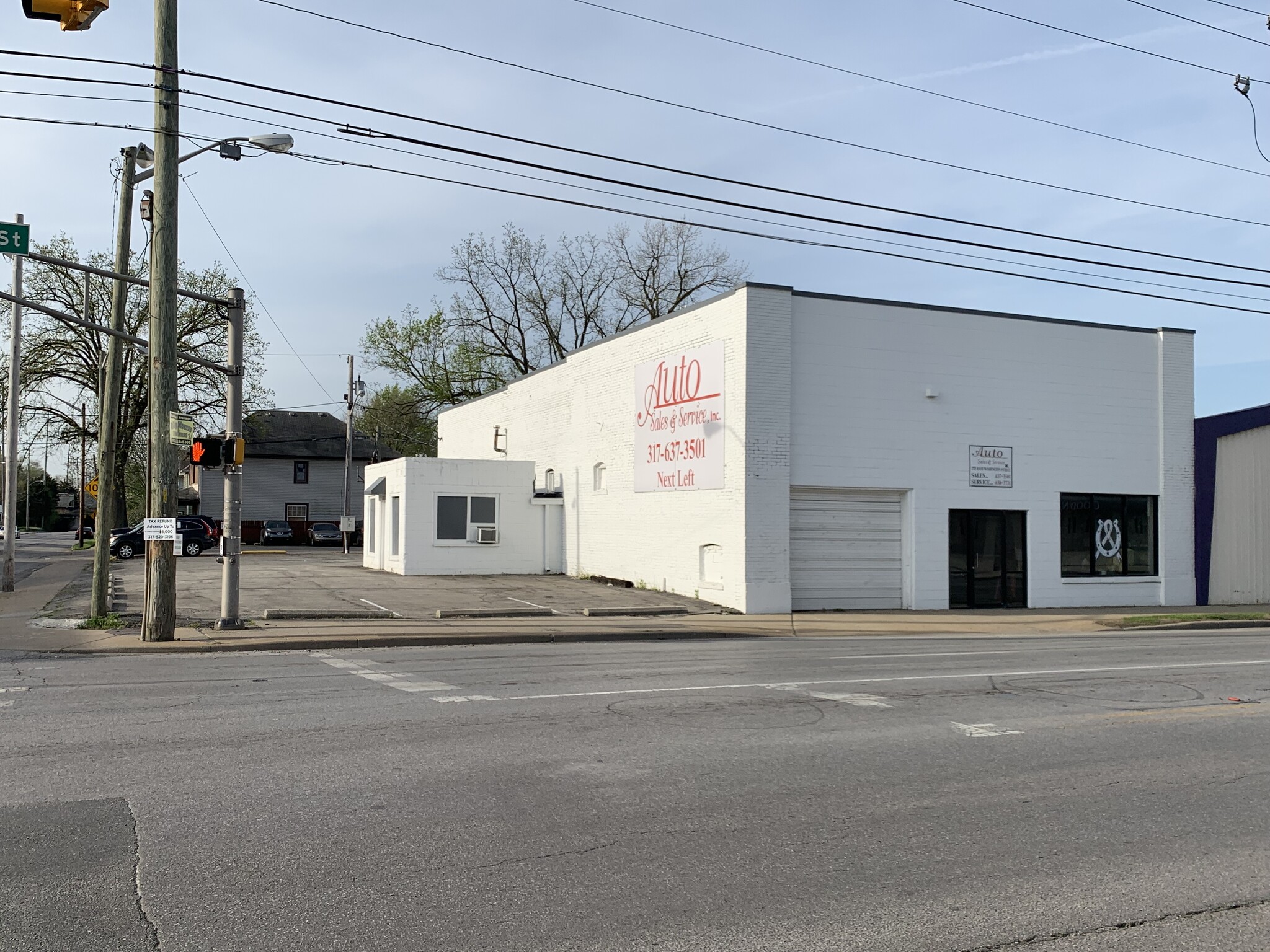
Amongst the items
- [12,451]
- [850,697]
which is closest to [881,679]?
[850,697]

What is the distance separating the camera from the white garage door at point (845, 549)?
76.2 feet

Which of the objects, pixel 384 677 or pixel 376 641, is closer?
pixel 384 677

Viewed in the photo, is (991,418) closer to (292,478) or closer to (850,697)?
(850,697)

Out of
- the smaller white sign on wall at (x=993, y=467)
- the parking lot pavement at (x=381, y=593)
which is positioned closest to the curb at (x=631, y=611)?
the parking lot pavement at (x=381, y=593)

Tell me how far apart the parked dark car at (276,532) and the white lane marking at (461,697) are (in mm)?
53817

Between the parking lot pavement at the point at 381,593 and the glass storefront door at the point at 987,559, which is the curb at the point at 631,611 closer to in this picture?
the parking lot pavement at the point at 381,593

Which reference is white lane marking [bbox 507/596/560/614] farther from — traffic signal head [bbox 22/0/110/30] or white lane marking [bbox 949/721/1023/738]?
traffic signal head [bbox 22/0/110/30]

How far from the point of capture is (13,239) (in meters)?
Answer: 16.2

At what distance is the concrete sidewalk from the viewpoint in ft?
52.6

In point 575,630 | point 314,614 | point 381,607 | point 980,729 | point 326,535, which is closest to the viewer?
point 980,729

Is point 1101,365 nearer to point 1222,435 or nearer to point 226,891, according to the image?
point 1222,435

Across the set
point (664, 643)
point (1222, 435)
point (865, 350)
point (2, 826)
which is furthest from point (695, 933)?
point (1222, 435)

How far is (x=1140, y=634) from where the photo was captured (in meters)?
20.4

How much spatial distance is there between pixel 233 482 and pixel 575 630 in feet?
20.1
